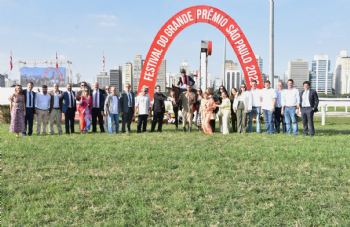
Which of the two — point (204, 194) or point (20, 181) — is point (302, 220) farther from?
point (20, 181)

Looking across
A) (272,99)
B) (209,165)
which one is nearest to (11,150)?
(209,165)

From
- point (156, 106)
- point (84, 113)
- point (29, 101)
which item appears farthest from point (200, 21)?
point (29, 101)

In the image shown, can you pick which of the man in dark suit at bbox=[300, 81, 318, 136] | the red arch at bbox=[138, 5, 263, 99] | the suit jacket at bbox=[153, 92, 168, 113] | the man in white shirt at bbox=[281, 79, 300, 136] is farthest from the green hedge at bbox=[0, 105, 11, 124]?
the man in dark suit at bbox=[300, 81, 318, 136]

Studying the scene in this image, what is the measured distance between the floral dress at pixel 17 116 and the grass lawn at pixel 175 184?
5.66 ft

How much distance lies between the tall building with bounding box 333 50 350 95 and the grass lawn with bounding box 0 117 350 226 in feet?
432

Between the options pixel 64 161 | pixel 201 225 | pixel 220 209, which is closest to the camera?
pixel 201 225

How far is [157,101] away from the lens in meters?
10.9

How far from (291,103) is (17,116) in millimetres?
8951

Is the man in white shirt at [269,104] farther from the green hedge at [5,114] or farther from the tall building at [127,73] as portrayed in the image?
the tall building at [127,73]

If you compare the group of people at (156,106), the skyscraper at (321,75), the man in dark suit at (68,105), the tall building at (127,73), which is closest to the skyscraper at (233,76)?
the tall building at (127,73)

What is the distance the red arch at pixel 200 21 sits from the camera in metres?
13.7

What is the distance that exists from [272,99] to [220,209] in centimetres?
710

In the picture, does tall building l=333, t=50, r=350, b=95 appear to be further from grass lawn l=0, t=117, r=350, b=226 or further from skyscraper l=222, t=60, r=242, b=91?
grass lawn l=0, t=117, r=350, b=226

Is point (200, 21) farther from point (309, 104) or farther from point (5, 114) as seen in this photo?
point (5, 114)
